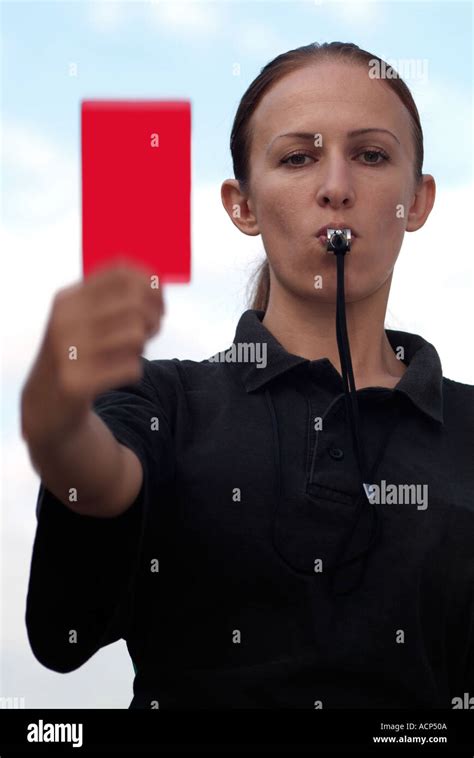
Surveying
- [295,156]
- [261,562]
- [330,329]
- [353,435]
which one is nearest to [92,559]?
[261,562]

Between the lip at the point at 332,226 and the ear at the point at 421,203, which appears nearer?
the lip at the point at 332,226

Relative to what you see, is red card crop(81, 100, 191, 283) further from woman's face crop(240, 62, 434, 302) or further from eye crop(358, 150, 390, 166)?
eye crop(358, 150, 390, 166)

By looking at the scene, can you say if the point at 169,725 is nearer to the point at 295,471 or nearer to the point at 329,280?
the point at 295,471

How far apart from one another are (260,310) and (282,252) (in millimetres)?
218

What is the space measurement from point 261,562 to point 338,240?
48 cm

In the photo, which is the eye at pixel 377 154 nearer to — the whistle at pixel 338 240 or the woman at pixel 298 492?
the woman at pixel 298 492

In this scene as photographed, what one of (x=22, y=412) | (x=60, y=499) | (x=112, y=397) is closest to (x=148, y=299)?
(x=22, y=412)

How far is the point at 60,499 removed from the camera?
4.88 feet

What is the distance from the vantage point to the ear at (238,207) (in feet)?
6.66

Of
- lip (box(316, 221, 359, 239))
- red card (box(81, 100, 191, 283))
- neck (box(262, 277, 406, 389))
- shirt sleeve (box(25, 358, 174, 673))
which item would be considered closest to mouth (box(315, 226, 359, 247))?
lip (box(316, 221, 359, 239))

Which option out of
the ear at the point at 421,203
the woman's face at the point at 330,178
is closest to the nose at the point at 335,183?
the woman's face at the point at 330,178

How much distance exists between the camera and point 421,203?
2.12 meters

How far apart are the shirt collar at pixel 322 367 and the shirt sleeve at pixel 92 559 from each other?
0.70 ft

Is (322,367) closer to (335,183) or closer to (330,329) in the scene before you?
(330,329)
